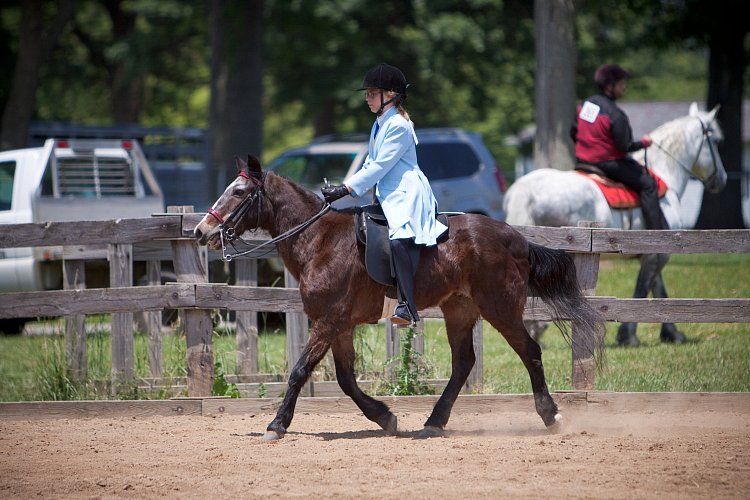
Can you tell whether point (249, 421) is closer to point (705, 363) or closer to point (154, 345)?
point (154, 345)

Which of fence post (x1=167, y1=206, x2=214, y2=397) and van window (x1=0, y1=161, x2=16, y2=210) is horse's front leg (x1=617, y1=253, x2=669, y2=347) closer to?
fence post (x1=167, y1=206, x2=214, y2=397)

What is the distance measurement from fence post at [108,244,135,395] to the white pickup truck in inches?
147

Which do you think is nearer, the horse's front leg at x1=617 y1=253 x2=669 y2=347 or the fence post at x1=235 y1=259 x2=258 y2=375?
the fence post at x1=235 y1=259 x2=258 y2=375

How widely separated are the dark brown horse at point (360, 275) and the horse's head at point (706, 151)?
5.46 m

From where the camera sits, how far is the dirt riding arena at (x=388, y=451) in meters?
6.00

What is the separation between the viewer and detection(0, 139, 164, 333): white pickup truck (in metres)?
13.0

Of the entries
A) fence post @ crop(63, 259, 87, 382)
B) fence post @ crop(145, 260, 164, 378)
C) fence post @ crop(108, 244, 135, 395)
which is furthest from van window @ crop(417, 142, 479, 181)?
fence post @ crop(63, 259, 87, 382)

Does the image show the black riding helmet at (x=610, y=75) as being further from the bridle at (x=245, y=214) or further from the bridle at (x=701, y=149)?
the bridle at (x=245, y=214)

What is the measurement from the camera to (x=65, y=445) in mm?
7559

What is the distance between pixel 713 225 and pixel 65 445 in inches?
643

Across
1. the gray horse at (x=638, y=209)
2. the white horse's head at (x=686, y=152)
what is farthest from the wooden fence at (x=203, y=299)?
the white horse's head at (x=686, y=152)

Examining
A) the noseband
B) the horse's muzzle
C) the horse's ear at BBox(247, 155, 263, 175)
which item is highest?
the horse's ear at BBox(247, 155, 263, 175)

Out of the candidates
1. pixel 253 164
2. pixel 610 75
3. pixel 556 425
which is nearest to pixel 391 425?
pixel 556 425

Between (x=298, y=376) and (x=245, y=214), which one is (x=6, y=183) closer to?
(x=245, y=214)
